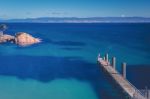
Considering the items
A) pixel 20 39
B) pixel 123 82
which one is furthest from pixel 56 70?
pixel 20 39

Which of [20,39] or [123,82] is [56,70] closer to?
[123,82]

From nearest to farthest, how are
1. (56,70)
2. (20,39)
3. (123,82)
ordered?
(123,82) → (56,70) → (20,39)

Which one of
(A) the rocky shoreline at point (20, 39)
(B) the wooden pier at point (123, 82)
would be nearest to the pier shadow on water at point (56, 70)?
(B) the wooden pier at point (123, 82)

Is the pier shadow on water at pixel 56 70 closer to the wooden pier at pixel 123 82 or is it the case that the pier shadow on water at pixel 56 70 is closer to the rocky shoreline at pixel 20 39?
the wooden pier at pixel 123 82

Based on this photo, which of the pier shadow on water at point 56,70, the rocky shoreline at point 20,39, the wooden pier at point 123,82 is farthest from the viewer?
the rocky shoreline at point 20,39

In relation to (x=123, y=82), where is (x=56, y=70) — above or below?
below

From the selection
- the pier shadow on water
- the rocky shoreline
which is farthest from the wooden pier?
the rocky shoreline

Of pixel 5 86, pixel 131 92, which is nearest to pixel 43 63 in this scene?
pixel 5 86

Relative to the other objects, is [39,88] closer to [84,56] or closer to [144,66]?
[144,66]
